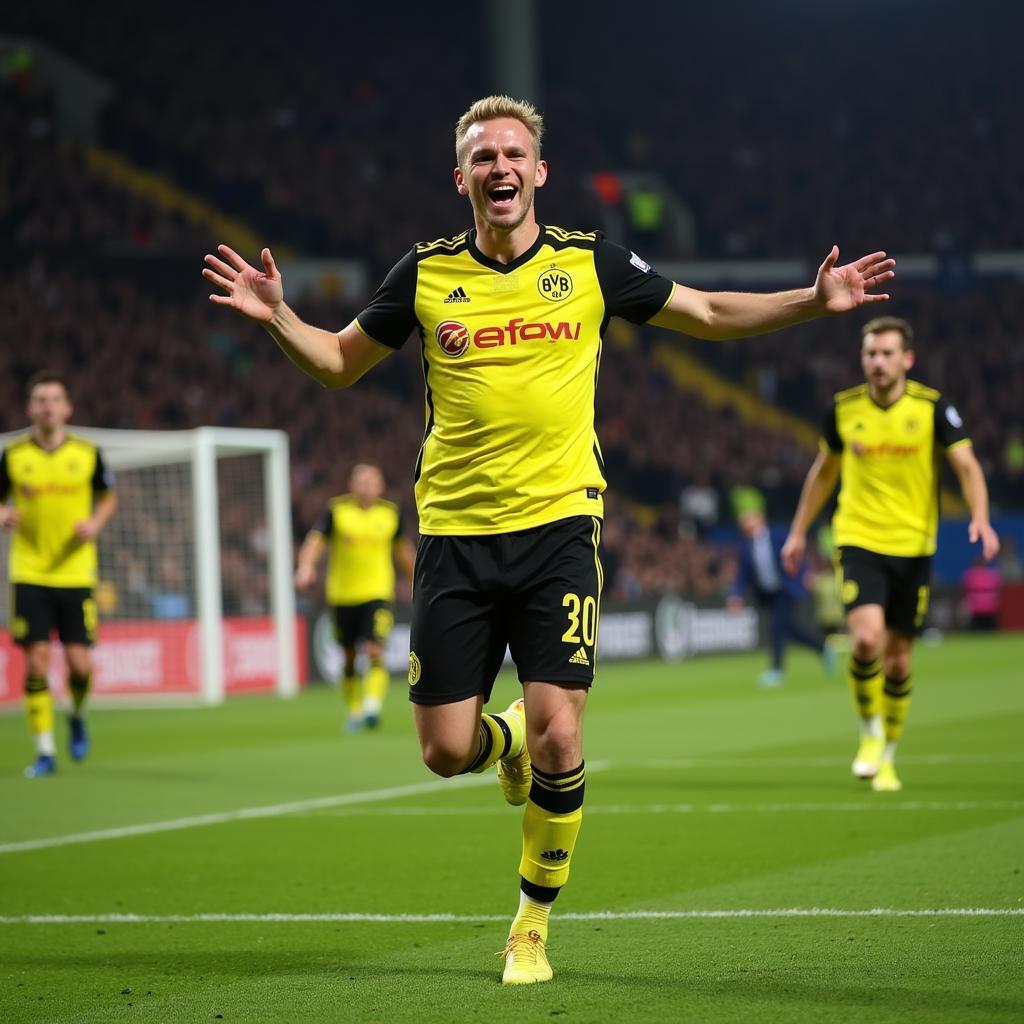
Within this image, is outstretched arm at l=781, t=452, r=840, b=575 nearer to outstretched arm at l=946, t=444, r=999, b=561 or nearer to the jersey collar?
outstretched arm at l=946, t=444, r=999, b=561

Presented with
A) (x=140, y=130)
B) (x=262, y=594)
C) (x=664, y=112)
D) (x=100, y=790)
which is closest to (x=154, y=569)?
(x=262, y=594)

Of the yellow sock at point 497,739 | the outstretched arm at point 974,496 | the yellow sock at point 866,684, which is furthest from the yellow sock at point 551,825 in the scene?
the yellow sock at point 866,684

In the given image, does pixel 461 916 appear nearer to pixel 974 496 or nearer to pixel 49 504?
pixel 974 496

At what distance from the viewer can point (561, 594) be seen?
16.9ft

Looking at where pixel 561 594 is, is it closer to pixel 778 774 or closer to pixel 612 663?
pixel 778 774

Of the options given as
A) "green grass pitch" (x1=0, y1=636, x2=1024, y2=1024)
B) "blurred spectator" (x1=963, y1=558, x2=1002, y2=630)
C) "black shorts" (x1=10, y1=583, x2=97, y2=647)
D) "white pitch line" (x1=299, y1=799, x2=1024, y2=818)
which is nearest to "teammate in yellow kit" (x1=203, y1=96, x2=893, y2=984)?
"green grass pitch" (x1=0, y1=636, x2=1024, y2=1024)

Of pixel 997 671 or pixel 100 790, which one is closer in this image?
pixel 100 790

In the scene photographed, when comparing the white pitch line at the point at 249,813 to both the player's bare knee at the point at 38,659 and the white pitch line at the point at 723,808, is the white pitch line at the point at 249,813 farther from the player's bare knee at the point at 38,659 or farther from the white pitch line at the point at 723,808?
the player's bare knee at the point at 38,659

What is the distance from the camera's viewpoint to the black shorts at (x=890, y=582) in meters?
9.68

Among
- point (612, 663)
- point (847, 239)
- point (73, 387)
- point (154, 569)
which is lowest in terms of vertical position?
point (612, 663)

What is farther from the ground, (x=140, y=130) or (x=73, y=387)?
(x=140, y=130)

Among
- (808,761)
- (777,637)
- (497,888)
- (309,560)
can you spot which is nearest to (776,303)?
(497,888)

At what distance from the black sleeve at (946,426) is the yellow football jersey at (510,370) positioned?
462 cm

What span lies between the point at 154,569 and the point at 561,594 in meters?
16.6
